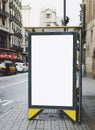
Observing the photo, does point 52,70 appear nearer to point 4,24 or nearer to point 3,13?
point 3,13

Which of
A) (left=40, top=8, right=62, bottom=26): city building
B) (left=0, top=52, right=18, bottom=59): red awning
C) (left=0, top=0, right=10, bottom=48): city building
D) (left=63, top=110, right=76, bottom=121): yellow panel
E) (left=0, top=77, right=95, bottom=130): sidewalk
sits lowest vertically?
(left=0, top=77, right=95, bottom=130): sidewalk

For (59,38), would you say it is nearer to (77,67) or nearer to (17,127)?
(77,67)

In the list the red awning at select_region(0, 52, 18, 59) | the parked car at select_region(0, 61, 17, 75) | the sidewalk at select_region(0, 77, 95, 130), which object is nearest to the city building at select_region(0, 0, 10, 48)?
the red awning at select_region(0, 52, 18, 59)

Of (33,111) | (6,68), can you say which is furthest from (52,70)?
(6,68)

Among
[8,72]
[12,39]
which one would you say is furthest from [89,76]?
[12,39]

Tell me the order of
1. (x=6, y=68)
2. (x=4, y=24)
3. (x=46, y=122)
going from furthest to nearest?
(x=4, y=24) < (x=6, y=68) < (x=46, y=122)

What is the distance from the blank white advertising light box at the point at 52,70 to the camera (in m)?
8.17

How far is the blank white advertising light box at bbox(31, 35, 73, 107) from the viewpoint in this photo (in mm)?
8172

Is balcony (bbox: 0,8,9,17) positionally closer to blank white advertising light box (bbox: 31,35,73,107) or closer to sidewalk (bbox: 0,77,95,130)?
sidewalk (bbox: 0,77,95,130)

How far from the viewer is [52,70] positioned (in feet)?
27.1

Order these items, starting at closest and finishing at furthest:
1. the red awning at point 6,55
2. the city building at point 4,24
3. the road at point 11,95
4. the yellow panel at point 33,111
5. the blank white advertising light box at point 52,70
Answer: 1. the blank white advertising light box at point 52,70
2. the yellow panel at point 33,111
3. the road at point 11,95
4. the red awning at point 6,55
5. the city building at point 4,24

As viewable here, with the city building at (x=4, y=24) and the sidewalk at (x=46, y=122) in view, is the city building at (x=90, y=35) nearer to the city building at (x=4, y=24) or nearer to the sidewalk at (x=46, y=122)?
the sidewalk at (x=46, y=122)

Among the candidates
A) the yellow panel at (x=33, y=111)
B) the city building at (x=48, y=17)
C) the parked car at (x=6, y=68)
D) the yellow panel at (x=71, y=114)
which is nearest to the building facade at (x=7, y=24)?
the parked car at (x=6, y=68)

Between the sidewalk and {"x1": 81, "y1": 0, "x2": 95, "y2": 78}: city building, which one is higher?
{"x1": 81, "y1": 0, "x2": 95, "y2": 78}: city building
